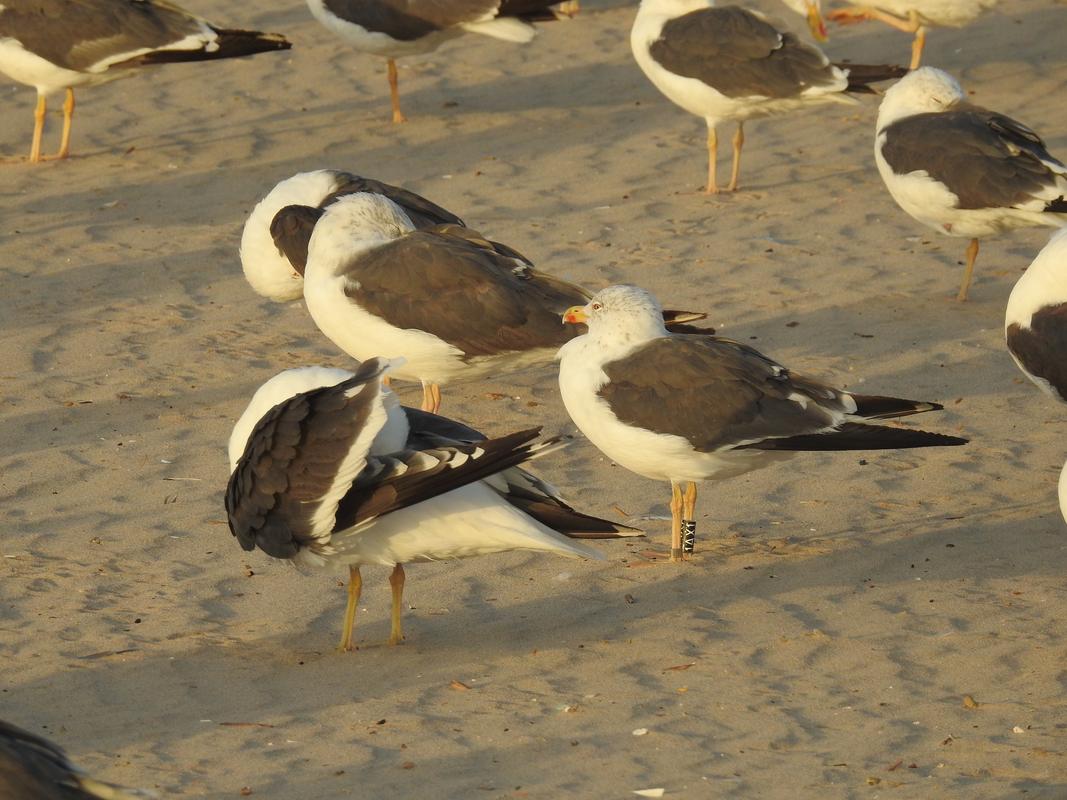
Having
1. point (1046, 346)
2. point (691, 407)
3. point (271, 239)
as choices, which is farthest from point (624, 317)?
point (271, 239)

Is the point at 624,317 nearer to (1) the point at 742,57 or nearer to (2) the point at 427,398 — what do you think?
(2) the point at 427,398

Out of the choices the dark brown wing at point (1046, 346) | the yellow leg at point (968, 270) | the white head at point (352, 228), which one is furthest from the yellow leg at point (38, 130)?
the dark brown wing at point (1046, 346)

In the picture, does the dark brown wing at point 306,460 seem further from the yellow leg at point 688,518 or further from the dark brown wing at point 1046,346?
the dark brown wing at point 1046,346

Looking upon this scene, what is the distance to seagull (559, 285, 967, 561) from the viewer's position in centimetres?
690

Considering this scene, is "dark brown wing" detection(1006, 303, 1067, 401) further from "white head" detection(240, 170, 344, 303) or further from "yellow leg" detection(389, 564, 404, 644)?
"white head" detection(240, 170, 344, 303)

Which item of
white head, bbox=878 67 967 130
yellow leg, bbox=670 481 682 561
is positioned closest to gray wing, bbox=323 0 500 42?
white head, bbox=878 67 967 130

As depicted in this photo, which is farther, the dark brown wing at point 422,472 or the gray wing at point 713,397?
the gray wing at point 713,397

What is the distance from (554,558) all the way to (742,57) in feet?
19.3

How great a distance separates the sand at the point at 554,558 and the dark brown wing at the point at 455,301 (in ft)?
2.04

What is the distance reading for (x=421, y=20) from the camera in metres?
13.6

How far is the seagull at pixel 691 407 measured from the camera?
690 cm

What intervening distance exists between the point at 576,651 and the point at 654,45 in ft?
23.7

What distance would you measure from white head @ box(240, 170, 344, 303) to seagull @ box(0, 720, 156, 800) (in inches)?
220

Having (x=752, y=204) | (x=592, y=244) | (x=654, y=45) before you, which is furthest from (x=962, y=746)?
(x=654, y=45)
